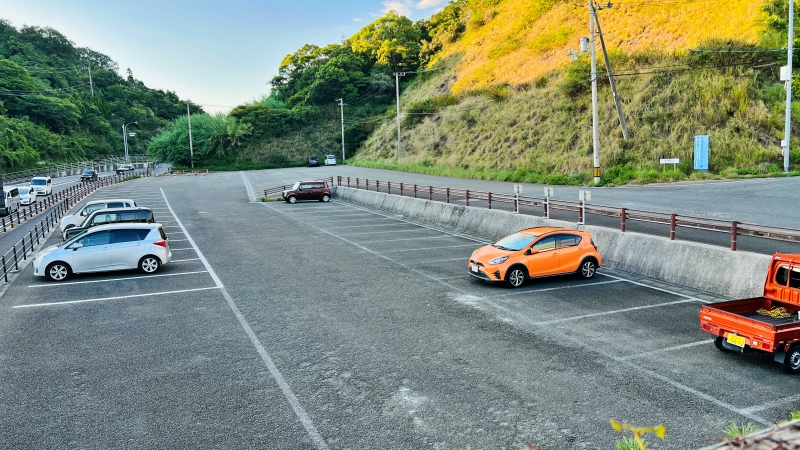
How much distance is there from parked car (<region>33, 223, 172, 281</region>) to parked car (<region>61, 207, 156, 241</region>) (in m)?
5.78

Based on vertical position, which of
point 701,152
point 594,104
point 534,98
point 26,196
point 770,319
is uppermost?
Answer: point 534,98

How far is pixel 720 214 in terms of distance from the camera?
844 inches

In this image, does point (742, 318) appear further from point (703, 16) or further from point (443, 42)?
point (443, 42)

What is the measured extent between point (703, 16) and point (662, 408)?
4954 centimetres

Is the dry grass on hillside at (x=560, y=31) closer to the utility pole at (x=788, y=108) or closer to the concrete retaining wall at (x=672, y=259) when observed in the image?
the utility pole at (x=788, y=108)

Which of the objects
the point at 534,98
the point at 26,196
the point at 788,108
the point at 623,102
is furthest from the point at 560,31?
the point at 26,196

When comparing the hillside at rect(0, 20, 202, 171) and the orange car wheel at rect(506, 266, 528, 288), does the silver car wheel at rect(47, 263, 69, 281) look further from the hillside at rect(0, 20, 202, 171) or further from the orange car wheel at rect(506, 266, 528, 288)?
the hillside at rect(0, 20, 202, 171)

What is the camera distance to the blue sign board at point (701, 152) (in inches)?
1342

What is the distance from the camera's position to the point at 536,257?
14.5m

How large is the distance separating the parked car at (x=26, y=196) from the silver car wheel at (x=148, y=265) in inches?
1175

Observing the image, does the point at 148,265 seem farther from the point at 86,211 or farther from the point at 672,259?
the point at 672,259

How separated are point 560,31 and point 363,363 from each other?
60.2m

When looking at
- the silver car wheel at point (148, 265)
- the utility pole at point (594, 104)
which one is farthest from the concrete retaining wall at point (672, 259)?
the utility pole at point (594, 104)

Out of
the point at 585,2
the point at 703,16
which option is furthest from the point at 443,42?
the point at 703,16
